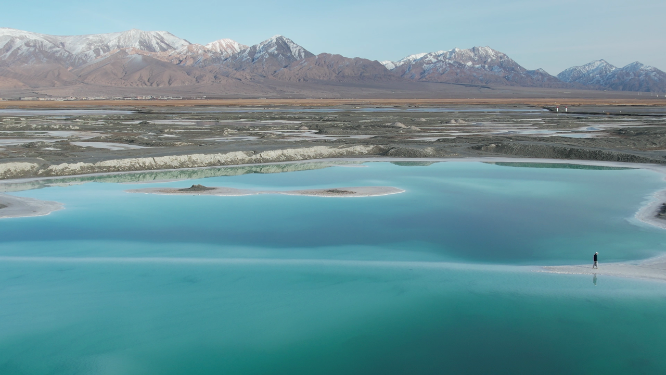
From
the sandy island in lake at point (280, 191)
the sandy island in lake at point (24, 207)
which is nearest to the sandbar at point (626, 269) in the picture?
the sandy island in lake at point (280, 191)

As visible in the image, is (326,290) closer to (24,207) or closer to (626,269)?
(626,269)

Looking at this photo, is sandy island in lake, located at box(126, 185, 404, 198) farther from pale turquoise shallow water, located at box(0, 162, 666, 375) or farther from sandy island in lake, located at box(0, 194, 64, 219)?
sandy island in lake, located at box(0, 194, 64, 219)

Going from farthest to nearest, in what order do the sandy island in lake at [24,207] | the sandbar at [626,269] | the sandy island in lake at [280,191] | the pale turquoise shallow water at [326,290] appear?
A: the sandy island in lake at [280,191]
the sandy island in lake at [24,207]
the sandbar at [626,269]
the pale turquoise shallow water at [326,290]

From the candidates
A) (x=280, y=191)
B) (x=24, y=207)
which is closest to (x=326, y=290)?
(x=280, y=191)

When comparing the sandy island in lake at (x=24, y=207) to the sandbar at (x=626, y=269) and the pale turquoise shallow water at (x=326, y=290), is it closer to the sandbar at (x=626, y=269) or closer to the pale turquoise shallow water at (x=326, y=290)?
the pale turquoise shallow water at (x=326, y=290)

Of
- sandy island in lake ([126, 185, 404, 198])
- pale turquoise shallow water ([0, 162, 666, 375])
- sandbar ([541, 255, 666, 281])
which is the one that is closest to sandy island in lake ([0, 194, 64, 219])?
pale turquoise shallow water ([0, 162, 666, 375])
